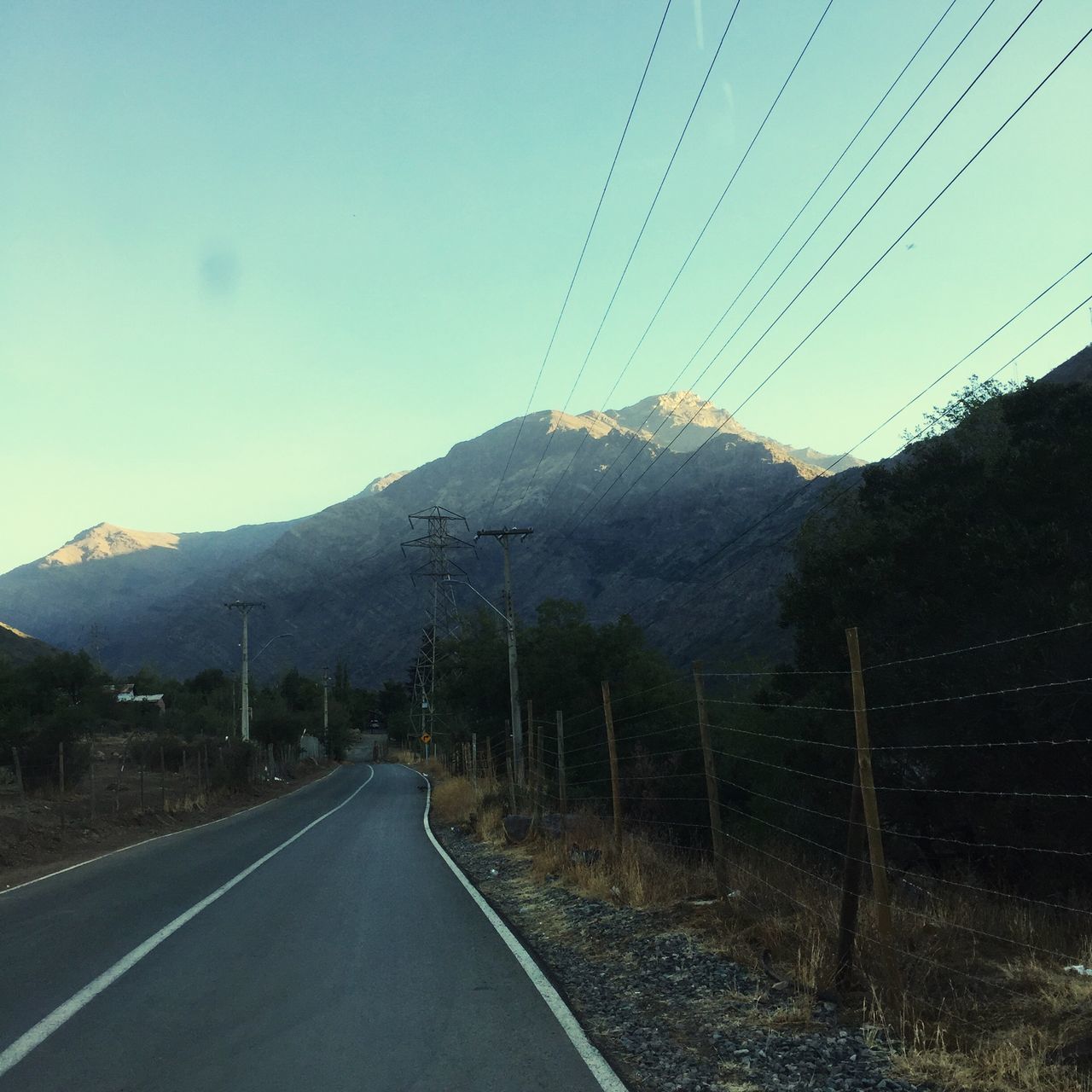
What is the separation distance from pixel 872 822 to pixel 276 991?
466 cm

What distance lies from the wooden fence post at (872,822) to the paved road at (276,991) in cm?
228

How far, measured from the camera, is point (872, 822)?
6.50 metres

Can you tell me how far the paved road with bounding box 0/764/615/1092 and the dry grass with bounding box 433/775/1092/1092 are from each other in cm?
196

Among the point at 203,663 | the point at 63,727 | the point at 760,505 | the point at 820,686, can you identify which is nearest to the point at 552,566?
the point at 760,505

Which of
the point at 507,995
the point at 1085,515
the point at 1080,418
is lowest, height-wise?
the point at 507,995

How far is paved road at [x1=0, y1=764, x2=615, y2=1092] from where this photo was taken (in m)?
5.44

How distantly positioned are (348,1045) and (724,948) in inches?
144

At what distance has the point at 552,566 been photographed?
171m

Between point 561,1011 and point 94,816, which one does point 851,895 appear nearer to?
point 561,1011

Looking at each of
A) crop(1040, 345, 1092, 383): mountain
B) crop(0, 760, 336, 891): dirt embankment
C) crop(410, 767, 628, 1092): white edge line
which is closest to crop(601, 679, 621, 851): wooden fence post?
crop(410, 767, 628, 1092): white edge line

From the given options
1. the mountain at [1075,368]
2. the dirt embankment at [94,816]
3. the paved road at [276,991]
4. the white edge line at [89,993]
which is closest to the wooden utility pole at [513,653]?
the dirt embankment at [94,816]

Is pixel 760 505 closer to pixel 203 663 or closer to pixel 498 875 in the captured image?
pixel 203 663

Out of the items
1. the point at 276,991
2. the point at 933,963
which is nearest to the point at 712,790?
the point at 933,963

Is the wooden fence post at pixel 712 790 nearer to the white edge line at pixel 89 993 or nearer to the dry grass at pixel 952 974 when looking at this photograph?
the dry grass at pixel 952 974
